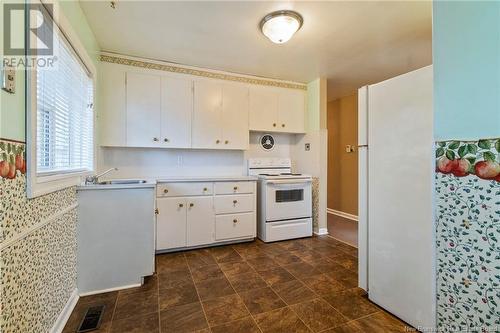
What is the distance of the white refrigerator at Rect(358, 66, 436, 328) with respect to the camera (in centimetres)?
144

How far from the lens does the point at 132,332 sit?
1501 mm

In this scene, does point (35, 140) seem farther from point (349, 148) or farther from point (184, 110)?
point (349, 148)

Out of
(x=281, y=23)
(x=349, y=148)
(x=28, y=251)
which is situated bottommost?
(x=28, y=251)

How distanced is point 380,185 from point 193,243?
2.17 meters

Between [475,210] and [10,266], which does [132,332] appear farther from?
[475,210]

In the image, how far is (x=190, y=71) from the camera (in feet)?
10.3

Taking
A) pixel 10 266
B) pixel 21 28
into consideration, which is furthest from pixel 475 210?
Answer: pixel 21 28

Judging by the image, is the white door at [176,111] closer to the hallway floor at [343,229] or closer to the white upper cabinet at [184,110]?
the white upper cabinet at [184,110]

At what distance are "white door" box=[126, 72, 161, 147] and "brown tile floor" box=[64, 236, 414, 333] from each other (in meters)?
1.42

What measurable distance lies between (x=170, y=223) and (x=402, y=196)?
2.36 meters

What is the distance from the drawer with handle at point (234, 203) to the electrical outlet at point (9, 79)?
7.25ft

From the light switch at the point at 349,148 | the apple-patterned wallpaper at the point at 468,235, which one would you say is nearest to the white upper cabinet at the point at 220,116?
the light switch at the point at 349,148

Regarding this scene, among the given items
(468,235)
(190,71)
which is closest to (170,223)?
(190,71)

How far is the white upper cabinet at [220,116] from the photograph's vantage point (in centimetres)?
315
